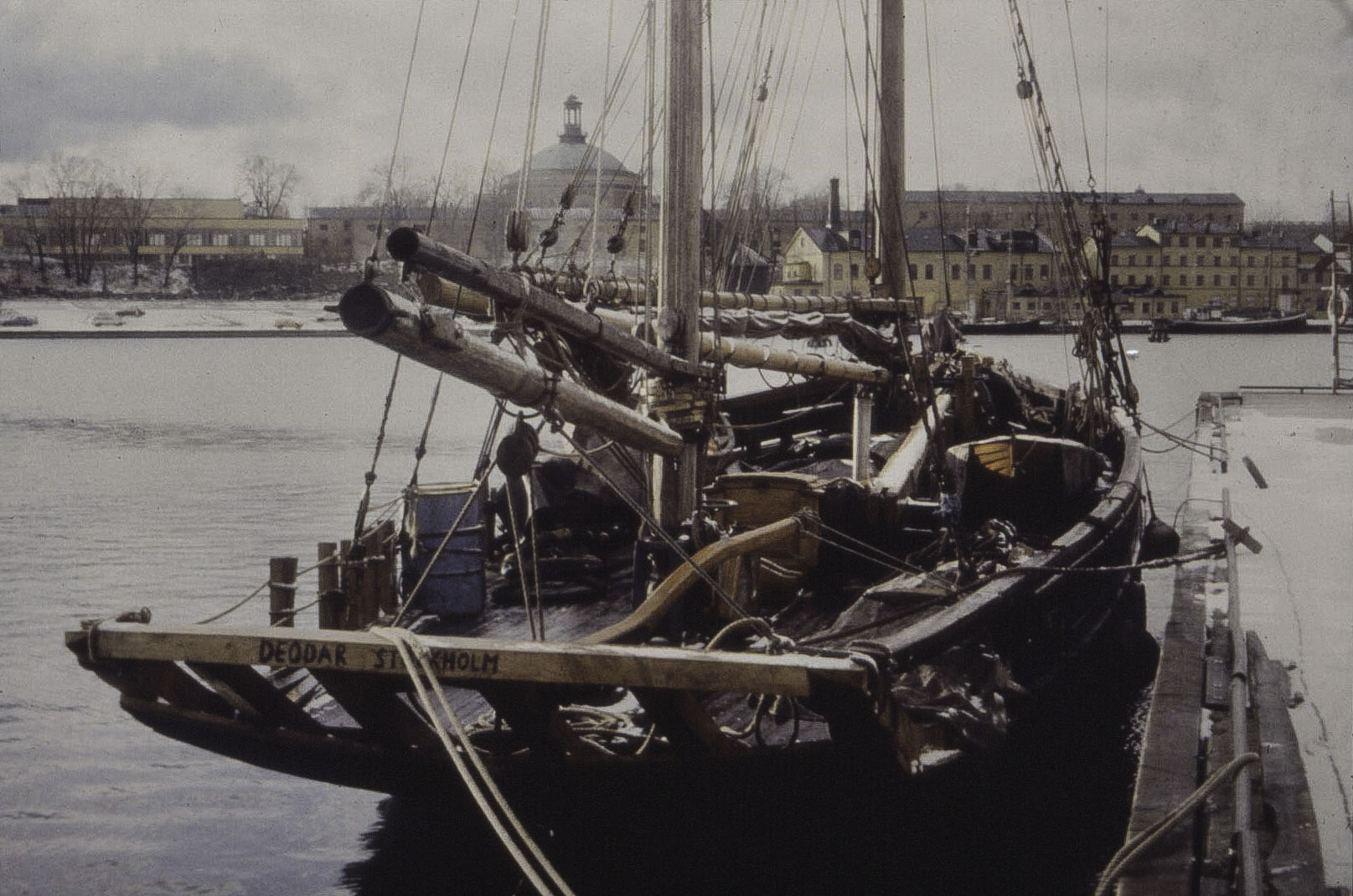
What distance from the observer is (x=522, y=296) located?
7691 millimetres

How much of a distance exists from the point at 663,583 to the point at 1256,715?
3471mm

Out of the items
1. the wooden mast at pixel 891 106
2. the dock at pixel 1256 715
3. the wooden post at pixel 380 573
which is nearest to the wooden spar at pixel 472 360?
the wooden post at pixel 380 573

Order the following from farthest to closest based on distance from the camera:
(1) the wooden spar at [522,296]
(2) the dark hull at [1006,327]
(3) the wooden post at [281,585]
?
(2) the dark hull at [1006,327]
(3) the wooden post at [281,585]
(1) the wooden spar at [522,296]

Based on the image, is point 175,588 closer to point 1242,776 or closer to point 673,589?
point 673,589

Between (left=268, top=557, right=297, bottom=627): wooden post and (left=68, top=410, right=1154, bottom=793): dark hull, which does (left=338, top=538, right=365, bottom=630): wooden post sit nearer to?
Result: (left=268, top=557, right=297, bottom=627): wooden post

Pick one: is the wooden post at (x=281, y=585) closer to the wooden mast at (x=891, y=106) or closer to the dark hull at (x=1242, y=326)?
the wooden mast at (x=891, y=106)

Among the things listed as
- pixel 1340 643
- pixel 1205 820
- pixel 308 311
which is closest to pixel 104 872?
pixel 1205 820

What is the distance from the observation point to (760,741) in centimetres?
686

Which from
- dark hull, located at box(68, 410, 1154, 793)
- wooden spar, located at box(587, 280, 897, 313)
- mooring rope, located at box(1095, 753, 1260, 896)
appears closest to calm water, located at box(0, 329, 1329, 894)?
dark hull, located at box(68, 410, 1154, 793)

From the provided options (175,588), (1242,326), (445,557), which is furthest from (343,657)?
(1242,326)

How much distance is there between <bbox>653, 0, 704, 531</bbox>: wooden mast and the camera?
956cm

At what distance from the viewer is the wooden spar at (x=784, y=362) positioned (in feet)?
37.0

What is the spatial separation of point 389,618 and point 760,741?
12.1 ft

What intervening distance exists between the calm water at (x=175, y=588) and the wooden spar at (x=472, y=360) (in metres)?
2.51
